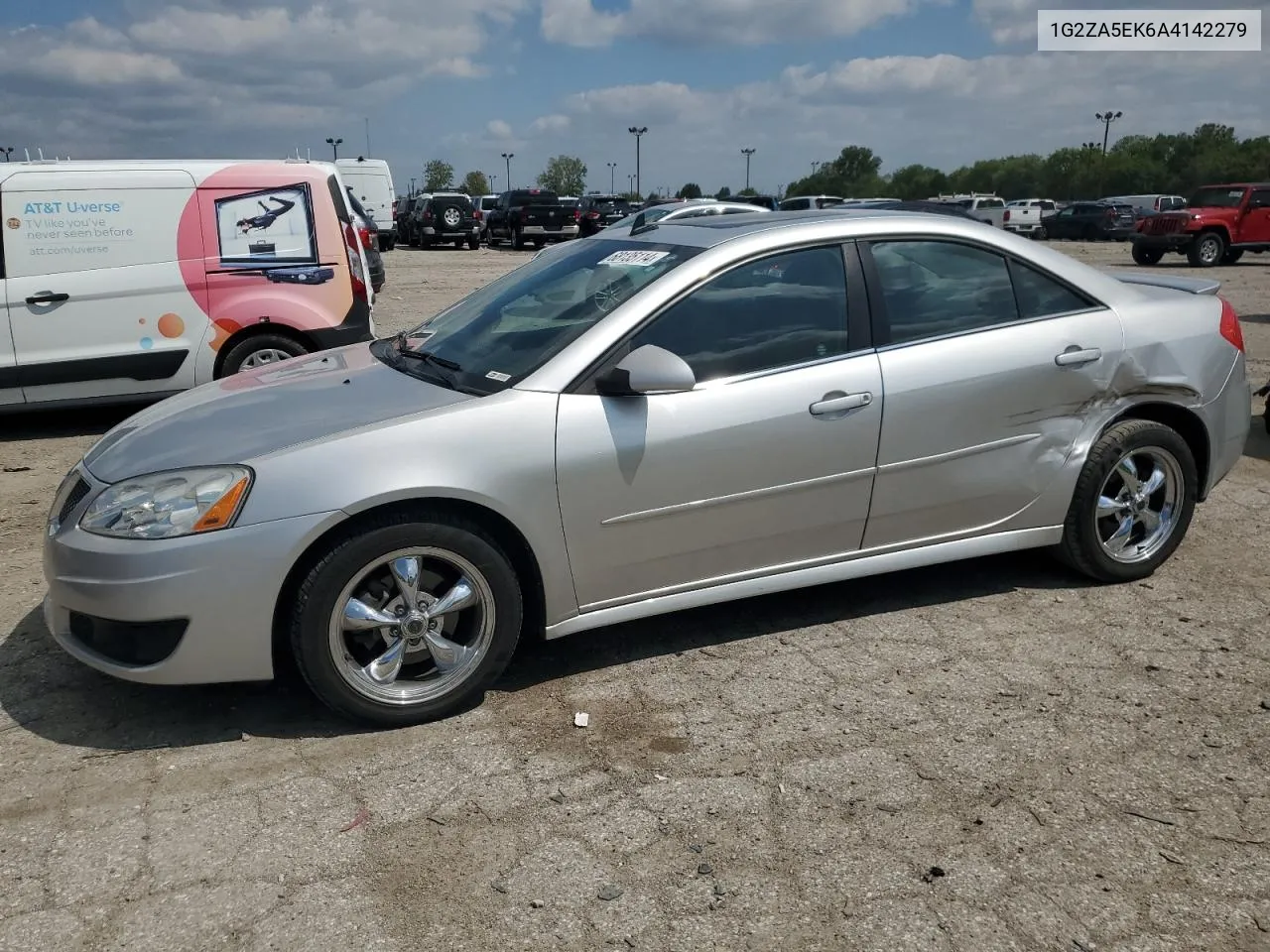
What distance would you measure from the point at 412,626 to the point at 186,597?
67 cm

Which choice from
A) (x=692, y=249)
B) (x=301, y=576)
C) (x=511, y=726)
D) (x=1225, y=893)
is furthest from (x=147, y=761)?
(x=1225, y=893)

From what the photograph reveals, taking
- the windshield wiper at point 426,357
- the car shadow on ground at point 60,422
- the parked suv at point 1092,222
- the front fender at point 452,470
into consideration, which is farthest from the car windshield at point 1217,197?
the front fender at point 452,470

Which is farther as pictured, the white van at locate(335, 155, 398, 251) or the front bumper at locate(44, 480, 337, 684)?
the white van at locate(335, 155, 398, 251)

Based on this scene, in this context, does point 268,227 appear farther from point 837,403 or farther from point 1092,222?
point 1092,222

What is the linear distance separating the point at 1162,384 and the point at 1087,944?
8.84 feet

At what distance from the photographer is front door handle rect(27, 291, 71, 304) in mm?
7207

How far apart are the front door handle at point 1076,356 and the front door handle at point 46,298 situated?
21.1 feet

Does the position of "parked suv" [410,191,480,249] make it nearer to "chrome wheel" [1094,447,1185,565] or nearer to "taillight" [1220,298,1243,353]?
"taillight" [1220,298,1243,353]

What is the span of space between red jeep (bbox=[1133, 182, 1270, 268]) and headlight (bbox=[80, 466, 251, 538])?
82.2 feet

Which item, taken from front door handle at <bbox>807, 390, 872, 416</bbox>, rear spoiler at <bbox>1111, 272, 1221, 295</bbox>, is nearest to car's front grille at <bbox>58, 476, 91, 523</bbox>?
front door handle at <bbox>807, 390, 872, 416</bbox>

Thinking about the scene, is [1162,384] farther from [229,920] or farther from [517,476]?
[229,920]

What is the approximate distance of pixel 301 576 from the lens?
3244 mm

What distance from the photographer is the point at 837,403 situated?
12.4 feet

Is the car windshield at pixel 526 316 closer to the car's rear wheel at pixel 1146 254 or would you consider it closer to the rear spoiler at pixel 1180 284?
the rear spoiler at pixel 1180 284
